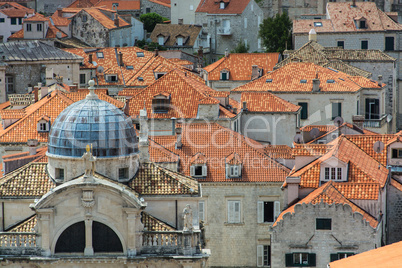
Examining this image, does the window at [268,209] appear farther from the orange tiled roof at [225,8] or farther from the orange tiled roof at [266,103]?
the orange tiled roof at [225,8]

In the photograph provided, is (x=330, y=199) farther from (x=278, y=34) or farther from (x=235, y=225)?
(x=278, y=34)

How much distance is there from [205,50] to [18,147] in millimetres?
69585

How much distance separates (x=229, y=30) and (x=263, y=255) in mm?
80396

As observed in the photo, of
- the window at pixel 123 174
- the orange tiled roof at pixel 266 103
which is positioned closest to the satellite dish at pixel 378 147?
the orange tiled roof at pixel 266 103

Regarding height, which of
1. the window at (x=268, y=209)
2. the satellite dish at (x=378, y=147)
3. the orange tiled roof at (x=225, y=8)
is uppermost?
the orange tiled roof at (x=225, y=8)

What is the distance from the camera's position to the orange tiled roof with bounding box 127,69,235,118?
8838 centimetres

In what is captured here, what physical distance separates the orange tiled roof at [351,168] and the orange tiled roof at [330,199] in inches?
62.1

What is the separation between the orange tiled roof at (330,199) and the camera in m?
62.4

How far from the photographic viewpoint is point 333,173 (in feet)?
217

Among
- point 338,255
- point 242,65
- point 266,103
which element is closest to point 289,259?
point 338,255

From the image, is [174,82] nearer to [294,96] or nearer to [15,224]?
[294,96]

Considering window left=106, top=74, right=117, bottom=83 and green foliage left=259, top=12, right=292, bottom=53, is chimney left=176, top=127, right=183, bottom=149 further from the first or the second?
green foliage left=259, top=12, right=292, bottom=53

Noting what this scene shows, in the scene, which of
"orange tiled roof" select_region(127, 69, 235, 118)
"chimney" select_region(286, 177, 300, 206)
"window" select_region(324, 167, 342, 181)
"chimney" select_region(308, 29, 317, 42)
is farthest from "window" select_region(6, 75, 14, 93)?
"window" select_region(324, 167, 342, 181)

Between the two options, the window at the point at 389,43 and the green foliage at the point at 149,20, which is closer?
the window at the point at 389,43
